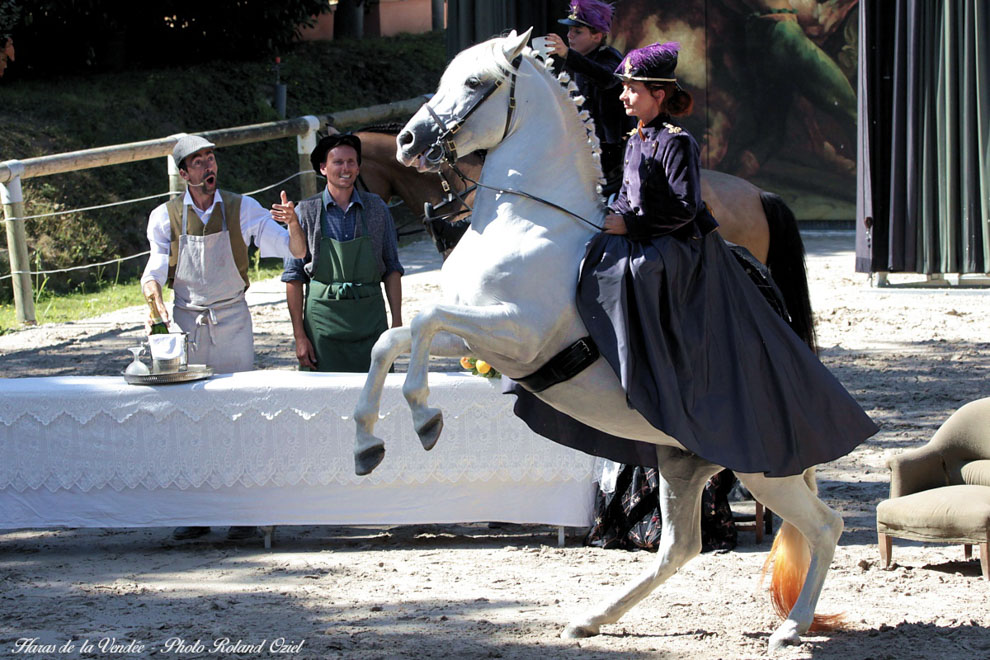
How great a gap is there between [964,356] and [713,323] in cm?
566

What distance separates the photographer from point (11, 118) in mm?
14625

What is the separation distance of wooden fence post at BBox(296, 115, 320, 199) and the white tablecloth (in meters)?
6.71

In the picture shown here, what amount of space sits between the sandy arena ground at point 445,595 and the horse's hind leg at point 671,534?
0.29 feet

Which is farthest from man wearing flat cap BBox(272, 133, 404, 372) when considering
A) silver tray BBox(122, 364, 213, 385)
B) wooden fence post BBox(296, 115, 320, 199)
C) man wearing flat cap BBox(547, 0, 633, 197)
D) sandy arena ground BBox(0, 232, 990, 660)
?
wooden fence post BBox(296, 115, 320, 199)

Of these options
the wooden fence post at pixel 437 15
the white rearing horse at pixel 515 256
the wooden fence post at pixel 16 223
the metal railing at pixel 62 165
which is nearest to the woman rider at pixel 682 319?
the white rearing horse at pixel 515 256

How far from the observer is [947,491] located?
510 cm

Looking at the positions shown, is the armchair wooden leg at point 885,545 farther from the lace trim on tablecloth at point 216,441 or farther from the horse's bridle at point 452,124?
the horse's bridle at point 452,124

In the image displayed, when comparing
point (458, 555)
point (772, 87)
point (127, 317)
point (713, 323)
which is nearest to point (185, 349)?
point (458, 555)

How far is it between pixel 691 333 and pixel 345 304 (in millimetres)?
2356

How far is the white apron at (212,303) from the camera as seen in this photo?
5.79 meters

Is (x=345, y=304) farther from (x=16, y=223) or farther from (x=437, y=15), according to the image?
(x=437, y=15)

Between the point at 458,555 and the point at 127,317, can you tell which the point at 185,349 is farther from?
the point at 127,317

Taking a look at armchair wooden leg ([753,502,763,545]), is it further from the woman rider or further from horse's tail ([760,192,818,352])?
the woman rider

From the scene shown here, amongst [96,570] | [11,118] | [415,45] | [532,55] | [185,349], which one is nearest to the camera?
[532,55]
